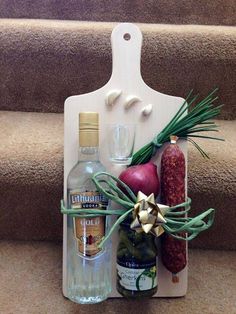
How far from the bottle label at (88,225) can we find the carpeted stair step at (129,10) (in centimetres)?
77

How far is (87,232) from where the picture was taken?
67 cm

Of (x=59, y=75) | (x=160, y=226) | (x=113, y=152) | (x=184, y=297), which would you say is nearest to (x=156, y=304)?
(x=184, y=297)

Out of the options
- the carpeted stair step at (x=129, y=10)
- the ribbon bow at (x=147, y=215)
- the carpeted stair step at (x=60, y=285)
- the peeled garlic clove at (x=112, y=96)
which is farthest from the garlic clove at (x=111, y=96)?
the carpeted stair step at (x=129, y=10)

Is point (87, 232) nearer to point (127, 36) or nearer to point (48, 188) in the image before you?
point (48, 188)

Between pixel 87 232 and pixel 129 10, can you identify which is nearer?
pixel 87 232

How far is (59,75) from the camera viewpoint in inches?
41.1

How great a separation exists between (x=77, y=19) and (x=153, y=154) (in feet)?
2.26

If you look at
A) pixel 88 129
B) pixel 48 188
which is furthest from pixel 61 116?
pixel 88 129

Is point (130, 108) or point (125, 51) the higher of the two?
point (125, 51)

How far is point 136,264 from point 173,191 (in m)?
0.14

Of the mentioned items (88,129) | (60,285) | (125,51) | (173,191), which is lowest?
(60,285)

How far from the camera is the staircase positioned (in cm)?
78

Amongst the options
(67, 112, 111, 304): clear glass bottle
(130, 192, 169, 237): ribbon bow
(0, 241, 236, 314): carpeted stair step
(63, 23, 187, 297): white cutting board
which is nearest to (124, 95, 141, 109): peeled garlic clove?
(63, 23, 187, 297): white cutting board

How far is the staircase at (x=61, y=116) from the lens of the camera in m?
0.78
